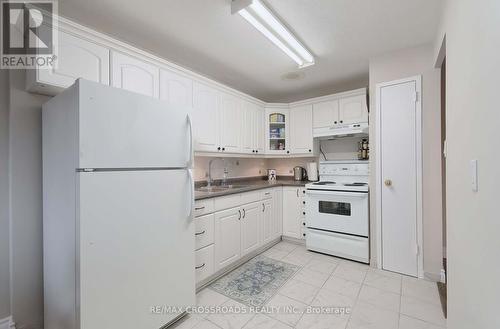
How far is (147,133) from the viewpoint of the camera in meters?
1.43

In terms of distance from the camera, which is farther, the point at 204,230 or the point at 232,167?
the point at 232,167

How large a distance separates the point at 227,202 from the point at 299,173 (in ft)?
5.68

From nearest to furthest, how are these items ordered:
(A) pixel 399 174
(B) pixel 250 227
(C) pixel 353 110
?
(A) pixel 399 174 → (B) pixel 250 227 → (C) pixel 353 110

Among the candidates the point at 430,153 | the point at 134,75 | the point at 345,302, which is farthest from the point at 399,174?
the point at 134,75

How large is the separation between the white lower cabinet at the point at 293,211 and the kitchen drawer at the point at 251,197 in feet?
1.95

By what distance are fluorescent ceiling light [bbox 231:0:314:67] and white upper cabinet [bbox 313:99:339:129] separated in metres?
0.90

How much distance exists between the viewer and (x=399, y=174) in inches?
90.8

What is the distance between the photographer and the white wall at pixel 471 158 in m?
0.69

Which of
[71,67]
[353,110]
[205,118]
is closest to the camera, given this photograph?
[71,67]

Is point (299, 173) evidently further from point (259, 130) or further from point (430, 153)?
point (430, 153)

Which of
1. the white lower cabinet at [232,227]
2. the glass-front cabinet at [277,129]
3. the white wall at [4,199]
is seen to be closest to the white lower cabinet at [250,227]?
the white lower cabinet at [232,227]

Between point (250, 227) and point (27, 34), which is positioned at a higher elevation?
point (27, 34)

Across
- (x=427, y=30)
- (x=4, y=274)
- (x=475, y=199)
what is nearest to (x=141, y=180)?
(x=4, y=274)

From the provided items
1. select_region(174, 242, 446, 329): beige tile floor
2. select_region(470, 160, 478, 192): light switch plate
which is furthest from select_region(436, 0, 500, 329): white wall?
select_region(174, 242, 446, 329): beige tile floor
